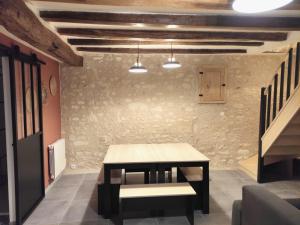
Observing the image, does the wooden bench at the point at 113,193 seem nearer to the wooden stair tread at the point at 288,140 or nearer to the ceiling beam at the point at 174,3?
the ceiling beam at the point at 174,3

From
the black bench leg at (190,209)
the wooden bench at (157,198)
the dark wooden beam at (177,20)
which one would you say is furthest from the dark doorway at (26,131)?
the black bench leg at (190,209)

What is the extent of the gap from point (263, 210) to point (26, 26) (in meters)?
2.46

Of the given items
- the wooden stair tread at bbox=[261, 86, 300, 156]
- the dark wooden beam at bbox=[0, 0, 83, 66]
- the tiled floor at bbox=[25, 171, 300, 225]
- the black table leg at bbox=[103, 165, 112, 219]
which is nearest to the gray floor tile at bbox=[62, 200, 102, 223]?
the tiled floor at bbox=[25, 171, 300, 225]

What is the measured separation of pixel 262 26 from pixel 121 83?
2.93 m

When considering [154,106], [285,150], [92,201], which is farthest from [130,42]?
[285,150]

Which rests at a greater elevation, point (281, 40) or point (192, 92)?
point (281, 40)

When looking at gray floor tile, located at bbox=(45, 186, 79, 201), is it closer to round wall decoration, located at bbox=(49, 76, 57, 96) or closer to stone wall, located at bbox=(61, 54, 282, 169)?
stone wall, located at bbox=(61, 54, 282, 169)

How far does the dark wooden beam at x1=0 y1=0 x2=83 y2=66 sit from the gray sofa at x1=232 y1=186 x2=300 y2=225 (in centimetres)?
235

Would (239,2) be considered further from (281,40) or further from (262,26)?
(281,40)

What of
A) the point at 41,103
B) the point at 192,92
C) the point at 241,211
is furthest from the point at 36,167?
the point at 192,92

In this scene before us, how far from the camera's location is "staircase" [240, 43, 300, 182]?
11.2 ft

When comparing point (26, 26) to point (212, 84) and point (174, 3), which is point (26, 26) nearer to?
point (174, 3)

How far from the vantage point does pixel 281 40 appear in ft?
11.9

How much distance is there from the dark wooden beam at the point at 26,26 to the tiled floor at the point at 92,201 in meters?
2.15
